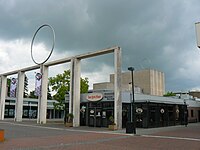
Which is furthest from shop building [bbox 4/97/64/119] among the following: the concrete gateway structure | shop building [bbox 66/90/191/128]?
shop building [bbox 66/90/191/128]

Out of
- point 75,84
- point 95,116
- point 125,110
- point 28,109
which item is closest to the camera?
point 125,110

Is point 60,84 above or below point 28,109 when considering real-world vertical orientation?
above

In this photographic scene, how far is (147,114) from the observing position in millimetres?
29578

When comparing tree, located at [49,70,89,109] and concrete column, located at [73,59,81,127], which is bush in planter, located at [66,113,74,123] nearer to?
concrete column, located at [73,59,81,127]

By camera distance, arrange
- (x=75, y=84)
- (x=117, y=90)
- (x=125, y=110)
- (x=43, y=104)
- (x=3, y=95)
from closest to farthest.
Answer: (x=117, y=90)
(x=125, y=110)
(x=75, y=84)
(x=43, y=104)
(x=3, y=95)

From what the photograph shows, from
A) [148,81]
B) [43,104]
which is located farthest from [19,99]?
[148,81]

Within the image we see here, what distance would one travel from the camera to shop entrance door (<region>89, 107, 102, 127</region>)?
3112 cm

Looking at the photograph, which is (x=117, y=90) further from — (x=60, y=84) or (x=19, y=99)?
(x=19, y=99)

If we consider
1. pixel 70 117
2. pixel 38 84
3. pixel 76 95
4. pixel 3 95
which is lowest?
pixel 70 117

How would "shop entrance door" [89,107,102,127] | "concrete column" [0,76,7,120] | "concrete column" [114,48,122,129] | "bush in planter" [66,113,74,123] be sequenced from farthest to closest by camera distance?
1. "concrete column" [0,76,7,120]
2. "bush in planter" [66,113,74,123]
3. "shop entrance door" [89,107,102,127]
4. "concrete column" [114,48,122,129]

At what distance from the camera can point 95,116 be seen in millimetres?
31531

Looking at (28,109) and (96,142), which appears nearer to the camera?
(96,142)

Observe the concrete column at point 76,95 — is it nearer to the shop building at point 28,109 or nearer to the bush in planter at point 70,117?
the bush in planter at point 70,117

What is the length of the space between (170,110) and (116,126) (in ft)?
37.4
